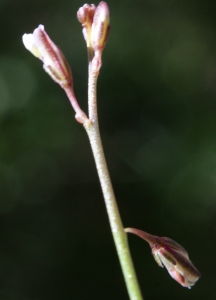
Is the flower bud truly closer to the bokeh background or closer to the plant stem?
the plant stem

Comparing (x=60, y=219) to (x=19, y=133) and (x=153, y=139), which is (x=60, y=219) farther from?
(x=153, y=139)

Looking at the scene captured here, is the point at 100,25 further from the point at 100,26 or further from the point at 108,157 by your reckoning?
the point at 108,157

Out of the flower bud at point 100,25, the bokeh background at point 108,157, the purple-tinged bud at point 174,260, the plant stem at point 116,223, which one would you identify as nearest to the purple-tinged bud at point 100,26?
the flower bud at point 100,25

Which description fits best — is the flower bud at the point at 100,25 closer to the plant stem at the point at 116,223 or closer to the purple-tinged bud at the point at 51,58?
the purple-tinged bud at the point at 51,58

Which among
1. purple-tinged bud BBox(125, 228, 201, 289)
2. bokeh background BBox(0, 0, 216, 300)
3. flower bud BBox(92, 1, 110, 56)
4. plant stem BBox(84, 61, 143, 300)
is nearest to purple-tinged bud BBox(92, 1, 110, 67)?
flower bud BBox(92, 1, 110, 56)

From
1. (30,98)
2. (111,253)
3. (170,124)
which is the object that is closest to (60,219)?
(111,253)

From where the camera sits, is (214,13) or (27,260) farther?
(214,13)
